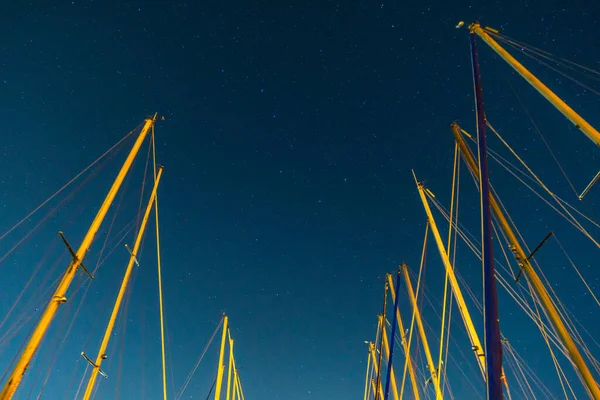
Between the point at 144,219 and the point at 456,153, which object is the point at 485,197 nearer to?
the point at 456,153

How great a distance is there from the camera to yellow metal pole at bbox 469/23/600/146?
7254mm

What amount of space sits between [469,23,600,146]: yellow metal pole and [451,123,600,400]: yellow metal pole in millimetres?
2013

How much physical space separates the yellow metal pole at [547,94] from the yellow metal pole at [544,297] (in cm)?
201

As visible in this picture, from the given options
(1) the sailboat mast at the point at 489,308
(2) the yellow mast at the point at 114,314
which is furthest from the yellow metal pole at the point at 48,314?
(1) the sailboat mast at the point at 489,308

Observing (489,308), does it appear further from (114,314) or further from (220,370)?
(220,370)

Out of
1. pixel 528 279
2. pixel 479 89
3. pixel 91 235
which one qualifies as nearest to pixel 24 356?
pixel 91 235

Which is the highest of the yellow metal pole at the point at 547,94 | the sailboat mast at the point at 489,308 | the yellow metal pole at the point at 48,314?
the yellow metal pole at the point at 547,94

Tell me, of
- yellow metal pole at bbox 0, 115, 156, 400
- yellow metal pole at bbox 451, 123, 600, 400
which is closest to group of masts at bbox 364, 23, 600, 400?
yellow metal pole at bbox 451, 123, 600, 400

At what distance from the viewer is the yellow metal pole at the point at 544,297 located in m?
8.27

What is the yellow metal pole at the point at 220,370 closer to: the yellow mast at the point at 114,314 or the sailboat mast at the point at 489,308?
the yellow mast at the point at 114,314

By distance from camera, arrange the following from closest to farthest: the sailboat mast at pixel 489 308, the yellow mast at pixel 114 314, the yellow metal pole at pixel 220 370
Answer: the sailboat mast at pixel 489 308 < the yellow mast at pixel 114 314 < the yellow metal pole at pixel 220 370

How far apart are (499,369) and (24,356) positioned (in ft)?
27.8

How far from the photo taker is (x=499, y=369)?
12.7 feet

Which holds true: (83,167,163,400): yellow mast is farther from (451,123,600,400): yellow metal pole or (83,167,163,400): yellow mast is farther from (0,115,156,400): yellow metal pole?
(451,123,600,400): yellow metal pole
